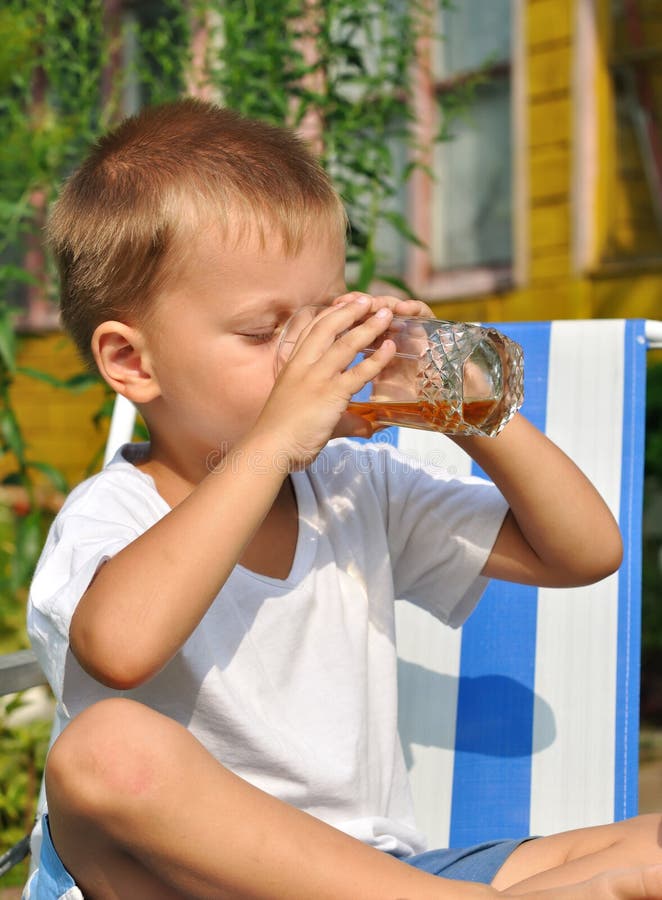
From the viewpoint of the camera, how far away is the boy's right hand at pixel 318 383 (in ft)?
4.62

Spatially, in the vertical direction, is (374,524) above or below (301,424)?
below

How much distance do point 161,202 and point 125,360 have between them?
23cm

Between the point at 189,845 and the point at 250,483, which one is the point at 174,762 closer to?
the point at 189,845

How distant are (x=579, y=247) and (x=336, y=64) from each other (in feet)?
6.01

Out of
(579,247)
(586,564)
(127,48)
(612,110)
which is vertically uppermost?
(127,48)

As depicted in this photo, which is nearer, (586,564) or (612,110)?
(586,564)

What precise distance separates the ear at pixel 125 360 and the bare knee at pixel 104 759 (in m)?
0.51

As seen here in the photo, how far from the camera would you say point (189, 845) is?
121 centimetres

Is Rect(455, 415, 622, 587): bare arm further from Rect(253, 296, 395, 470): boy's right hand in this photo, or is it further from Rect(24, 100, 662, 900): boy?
Rect(253, 296, 395, 470): boy's right hand

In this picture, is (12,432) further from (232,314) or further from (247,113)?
(232,314)

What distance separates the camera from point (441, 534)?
1778 mm

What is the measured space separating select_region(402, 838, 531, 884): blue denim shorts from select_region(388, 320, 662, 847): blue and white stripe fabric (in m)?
0.35

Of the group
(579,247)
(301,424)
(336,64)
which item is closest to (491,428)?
(301,424)

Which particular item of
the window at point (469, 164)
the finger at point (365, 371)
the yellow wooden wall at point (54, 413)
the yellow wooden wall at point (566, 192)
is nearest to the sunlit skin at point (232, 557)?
the finger at point (365, 371)
